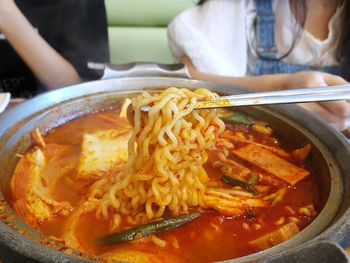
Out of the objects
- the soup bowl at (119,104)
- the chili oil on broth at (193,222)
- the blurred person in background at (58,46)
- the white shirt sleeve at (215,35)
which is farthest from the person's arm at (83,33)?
the chili oil on broth at (193,222)

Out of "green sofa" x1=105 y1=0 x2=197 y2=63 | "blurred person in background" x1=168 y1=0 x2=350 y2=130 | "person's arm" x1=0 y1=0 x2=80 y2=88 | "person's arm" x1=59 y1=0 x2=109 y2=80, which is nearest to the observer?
"person's arm" x1=0 y1=0 x2=80 y2=88

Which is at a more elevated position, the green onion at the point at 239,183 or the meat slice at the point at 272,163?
the green onion at the point at 239,183

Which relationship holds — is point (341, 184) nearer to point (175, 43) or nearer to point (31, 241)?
point (31, 241)

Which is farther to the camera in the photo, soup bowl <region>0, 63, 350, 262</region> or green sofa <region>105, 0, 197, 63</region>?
green sofa <region>105, 0, 197, 63</region>

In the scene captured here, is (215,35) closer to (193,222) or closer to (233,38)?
(233,38)

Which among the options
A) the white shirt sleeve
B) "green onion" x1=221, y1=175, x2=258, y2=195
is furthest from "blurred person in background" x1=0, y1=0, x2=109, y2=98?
"green onion" x1=221, y1=175, x2=258, y2=195

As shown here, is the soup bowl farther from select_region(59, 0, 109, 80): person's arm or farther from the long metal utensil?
select_region(59, 0, 109, 80): person's arm

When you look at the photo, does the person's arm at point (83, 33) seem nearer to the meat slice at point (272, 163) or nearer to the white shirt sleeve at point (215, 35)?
the white shirt sleeve at point (215, 35)

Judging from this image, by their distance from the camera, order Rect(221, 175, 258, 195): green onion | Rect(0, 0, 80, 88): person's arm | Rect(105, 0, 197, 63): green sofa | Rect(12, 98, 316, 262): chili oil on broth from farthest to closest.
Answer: Rect(105, 0, 197, 63): green sofa, Rect(0, 0, 80, 88): person's arm, Rect(221, 175, 258, 195): green onion, Rect(12, 98, 316, 262): chili oil on broth
